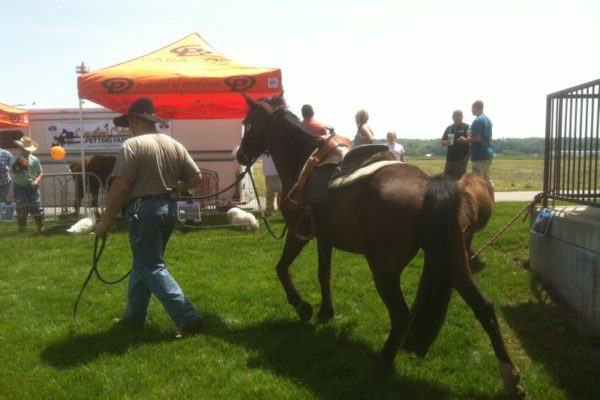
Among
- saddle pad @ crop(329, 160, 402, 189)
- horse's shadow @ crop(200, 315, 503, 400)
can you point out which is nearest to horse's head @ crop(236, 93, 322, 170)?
saddle pad @ crop(329, 160, 402, 189)

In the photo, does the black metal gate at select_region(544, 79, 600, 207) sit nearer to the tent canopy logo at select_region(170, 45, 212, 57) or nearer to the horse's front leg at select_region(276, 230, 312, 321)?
the horse's front leg at select_region(276, 230, 312, 321)

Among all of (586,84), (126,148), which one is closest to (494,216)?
(586,84)

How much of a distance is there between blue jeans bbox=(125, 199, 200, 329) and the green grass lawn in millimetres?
301

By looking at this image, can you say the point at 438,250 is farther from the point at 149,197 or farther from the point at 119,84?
the point at 119,84

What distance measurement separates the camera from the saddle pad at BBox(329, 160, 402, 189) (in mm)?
3965

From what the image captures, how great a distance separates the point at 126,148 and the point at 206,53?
7.73 metres

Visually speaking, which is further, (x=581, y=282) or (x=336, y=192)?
(x=581, y=282)

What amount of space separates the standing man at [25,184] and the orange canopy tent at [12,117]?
2.96 meters

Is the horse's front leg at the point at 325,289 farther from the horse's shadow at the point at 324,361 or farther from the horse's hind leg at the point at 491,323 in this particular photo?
the horse's hind leg at the point at 491,323

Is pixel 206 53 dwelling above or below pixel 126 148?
above

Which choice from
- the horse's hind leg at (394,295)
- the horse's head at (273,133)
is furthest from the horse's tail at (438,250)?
the horse's head at (273,133)

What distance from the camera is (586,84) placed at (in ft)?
15.7

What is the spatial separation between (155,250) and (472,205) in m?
2.78

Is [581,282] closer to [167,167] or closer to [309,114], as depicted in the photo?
[167,167]
